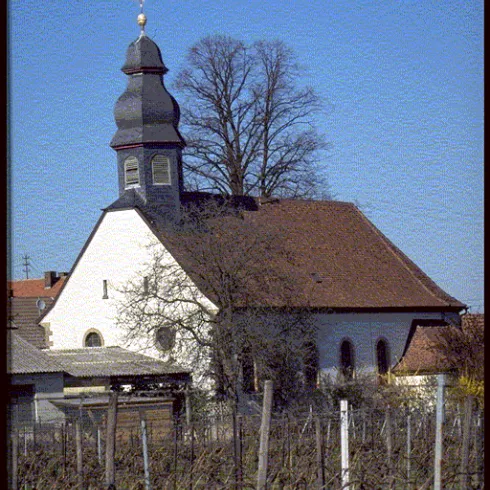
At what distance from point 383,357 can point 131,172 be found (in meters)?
11.7

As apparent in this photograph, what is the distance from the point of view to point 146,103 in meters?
38.2

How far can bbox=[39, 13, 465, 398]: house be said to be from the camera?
34.2 meters

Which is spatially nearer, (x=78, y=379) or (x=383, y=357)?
Answer: (x=78, y=379)

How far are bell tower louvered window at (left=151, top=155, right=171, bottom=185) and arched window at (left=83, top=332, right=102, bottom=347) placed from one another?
19.6ft

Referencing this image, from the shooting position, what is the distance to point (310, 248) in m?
41.4

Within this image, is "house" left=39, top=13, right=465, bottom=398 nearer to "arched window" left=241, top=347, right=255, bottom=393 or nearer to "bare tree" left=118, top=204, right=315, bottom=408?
"bare tree" left=118, top=204, right=315, bottom=408

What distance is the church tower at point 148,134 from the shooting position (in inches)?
1505

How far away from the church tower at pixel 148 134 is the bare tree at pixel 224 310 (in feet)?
13.9

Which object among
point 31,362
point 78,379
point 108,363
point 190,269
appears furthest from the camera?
point 108,363

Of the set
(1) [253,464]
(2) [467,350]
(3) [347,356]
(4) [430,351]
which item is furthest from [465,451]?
(3) [347,356]

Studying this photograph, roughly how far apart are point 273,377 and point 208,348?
2213 mm

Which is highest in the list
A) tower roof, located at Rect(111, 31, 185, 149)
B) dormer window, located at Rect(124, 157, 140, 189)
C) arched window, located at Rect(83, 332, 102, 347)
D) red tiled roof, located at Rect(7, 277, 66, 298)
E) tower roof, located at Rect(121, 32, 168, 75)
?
tower roof, located at Rect(121, 32, 168, 75)

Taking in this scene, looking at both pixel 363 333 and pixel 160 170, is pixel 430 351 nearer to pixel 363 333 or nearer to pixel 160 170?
pixel 363 333

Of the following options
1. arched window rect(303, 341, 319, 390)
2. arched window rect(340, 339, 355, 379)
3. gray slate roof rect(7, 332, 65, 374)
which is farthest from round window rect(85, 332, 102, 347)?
arched window rect(340, 339, 355, 379)
